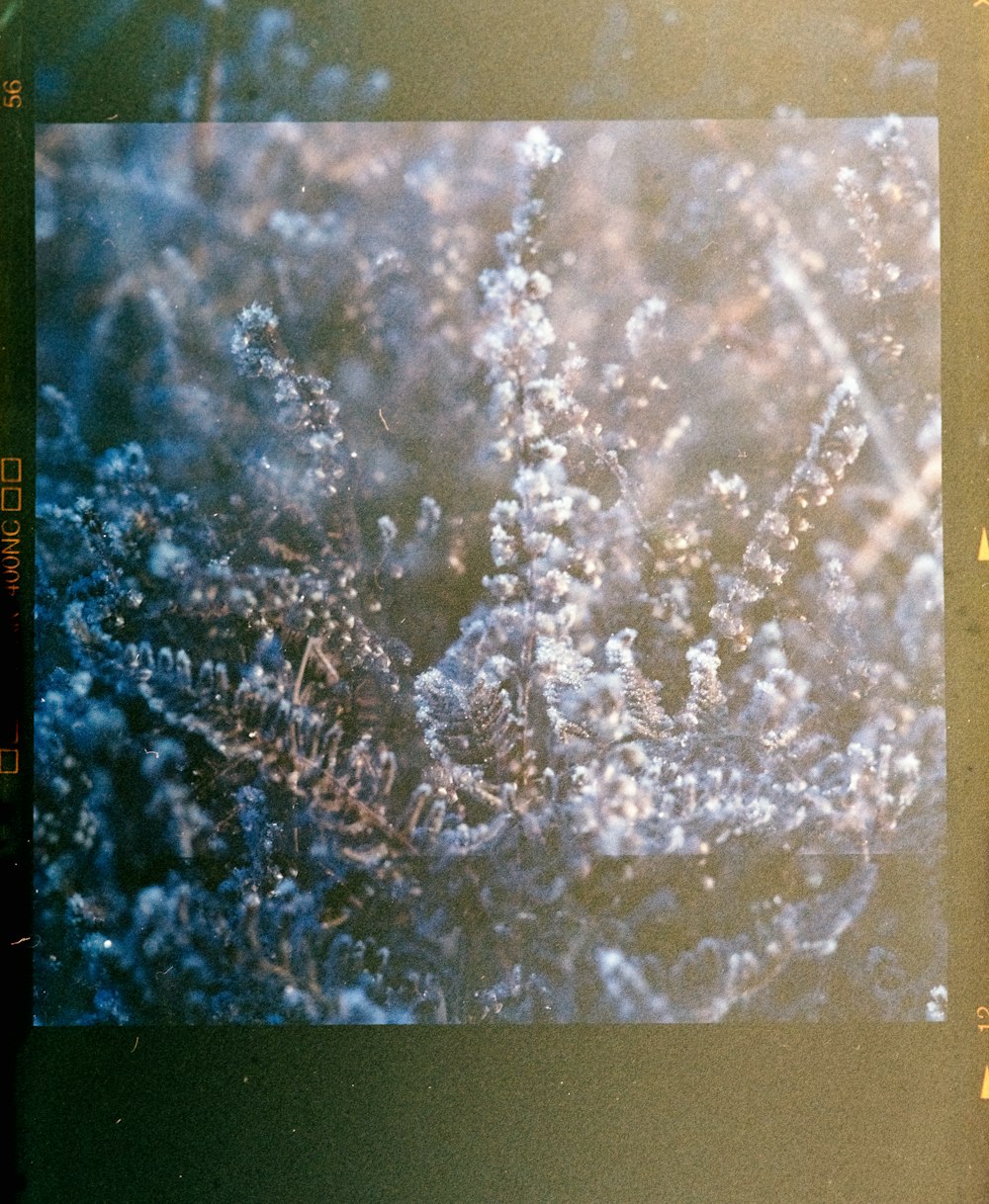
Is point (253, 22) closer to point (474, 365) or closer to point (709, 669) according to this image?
point (474, 365)

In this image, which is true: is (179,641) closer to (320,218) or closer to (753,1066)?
(320,218)

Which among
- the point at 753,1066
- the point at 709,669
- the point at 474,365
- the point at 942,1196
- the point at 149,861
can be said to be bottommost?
the point at 942,1196

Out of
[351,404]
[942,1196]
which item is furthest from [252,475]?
[942,1196]

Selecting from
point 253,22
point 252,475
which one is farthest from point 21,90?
point 252,475

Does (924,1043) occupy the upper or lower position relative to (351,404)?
lower

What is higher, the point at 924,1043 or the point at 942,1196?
the point at 924,1043

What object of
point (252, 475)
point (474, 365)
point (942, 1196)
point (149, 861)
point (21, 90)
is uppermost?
point (21, 90)
